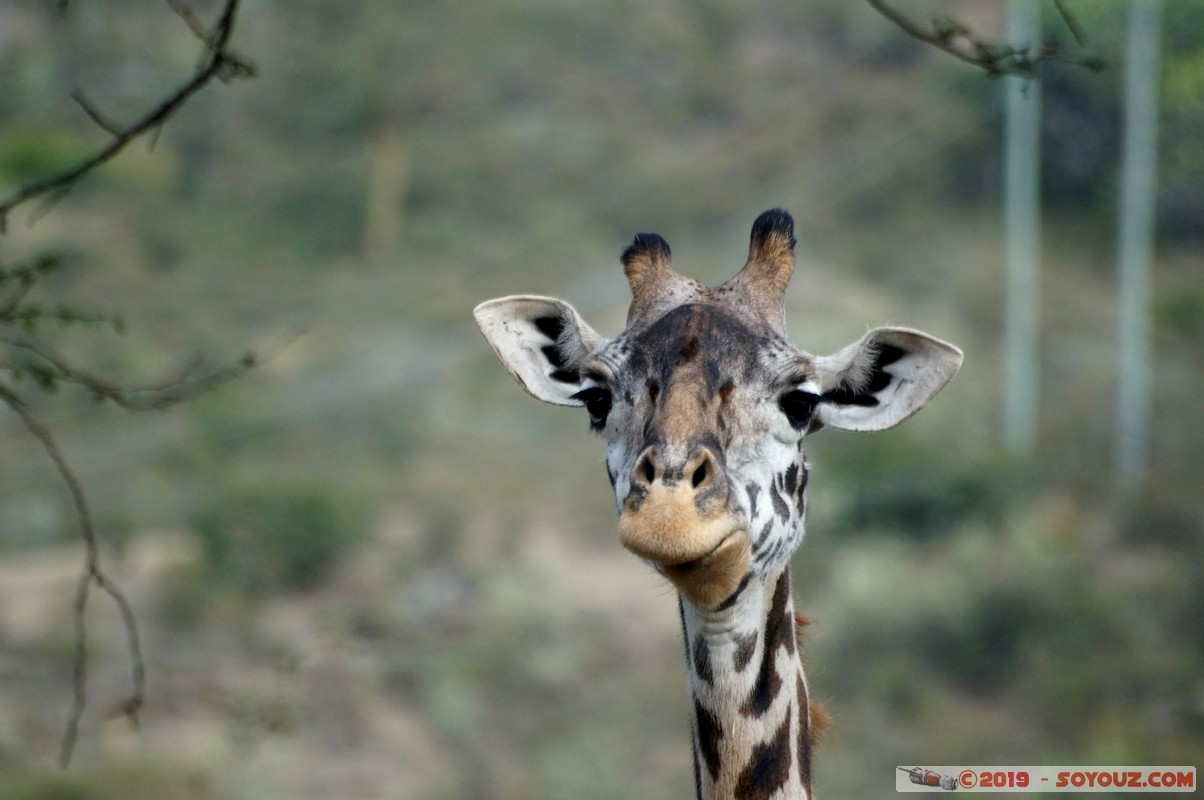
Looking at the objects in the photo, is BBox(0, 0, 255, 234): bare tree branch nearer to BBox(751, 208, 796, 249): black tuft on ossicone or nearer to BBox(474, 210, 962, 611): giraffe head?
BBox(474, 210, 962, 611): giraffe head

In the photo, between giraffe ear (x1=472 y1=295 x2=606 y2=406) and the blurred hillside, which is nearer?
giraffe ear (x1=472 y1=295 x2=606 y2=406)

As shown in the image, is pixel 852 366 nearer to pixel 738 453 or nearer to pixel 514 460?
pixel 738 453

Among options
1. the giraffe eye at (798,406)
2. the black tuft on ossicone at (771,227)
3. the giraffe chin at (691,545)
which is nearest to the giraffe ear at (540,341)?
the black tuft on ossicone at (771,227)

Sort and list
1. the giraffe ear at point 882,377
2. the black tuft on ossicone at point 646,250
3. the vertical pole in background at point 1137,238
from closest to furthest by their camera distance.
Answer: the giraffe ear at point 882,377, the black tuft on ossicone at point 646,250, the vertical pole in background at point 1137,238

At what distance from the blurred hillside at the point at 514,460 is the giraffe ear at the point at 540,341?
137 inches

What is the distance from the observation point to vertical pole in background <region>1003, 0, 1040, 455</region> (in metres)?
24.8

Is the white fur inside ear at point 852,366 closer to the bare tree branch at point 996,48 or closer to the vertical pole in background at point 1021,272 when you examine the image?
the bare tree branch at point 996,48

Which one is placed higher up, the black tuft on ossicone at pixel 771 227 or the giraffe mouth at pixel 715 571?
the black tuft on ossicone at pixel 771 227

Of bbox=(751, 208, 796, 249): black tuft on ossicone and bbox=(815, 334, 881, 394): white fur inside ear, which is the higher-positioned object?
bbox=(751, 208, 796, 249): black tuft on ossicone

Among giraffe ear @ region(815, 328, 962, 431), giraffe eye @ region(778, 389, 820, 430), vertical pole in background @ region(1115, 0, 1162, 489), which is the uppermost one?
vertical pole in background @ region(1115, 0, 1162, 489)

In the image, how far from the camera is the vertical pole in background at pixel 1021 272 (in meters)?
24.8

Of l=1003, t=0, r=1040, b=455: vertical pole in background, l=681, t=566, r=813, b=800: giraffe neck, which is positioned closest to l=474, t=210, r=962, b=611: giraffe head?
l=681, t=566, r=813, b=800: giraffe neck

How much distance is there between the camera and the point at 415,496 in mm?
26938

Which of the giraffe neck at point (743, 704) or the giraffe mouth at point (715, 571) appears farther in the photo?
the giraffe neck at point (743, 704)
